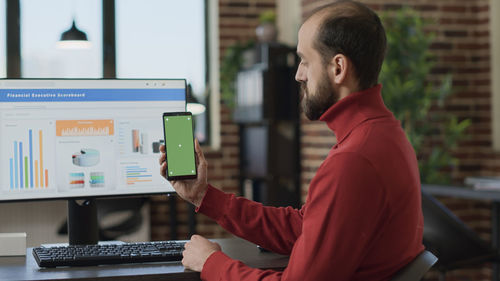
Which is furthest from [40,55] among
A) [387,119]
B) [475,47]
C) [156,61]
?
[387,119]

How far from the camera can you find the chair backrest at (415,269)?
1210 millimetres

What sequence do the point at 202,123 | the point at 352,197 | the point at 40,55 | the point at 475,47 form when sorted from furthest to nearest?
the point at 202,123, the point at 40,55, the point at 475,47, the point at 352,197

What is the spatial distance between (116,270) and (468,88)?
3269 millimetres

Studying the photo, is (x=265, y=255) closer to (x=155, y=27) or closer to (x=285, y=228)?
(x=285, y=228)

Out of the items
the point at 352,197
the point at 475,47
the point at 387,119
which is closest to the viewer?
the point at 352,197

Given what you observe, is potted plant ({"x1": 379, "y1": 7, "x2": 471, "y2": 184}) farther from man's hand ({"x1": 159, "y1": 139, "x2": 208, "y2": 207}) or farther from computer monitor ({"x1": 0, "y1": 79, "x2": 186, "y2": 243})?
man's hand ({"x1": 159, "y1": 139, "x2": 208, "y2": 207})

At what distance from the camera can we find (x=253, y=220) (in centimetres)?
158

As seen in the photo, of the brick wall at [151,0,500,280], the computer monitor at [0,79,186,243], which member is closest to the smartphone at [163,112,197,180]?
the computer monitor at [0,79,186,243]

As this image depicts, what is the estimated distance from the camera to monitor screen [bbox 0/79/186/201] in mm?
1740

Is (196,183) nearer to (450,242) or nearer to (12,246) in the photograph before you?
(12,246)

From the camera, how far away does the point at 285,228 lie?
5.30 ft

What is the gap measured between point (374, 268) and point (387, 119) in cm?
30

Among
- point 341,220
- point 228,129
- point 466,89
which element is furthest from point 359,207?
point 228,129

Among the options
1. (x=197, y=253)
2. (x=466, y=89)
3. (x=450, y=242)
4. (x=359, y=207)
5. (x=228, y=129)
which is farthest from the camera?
(x=228, y=129)
